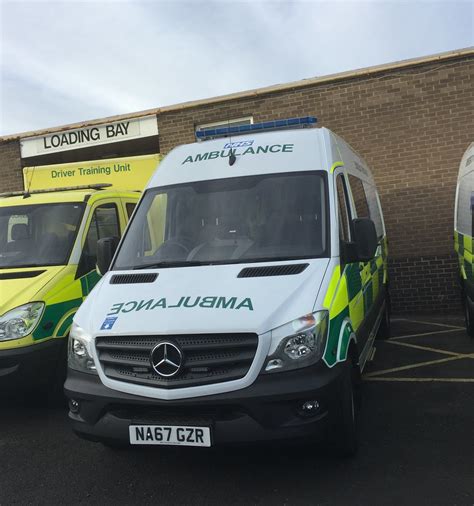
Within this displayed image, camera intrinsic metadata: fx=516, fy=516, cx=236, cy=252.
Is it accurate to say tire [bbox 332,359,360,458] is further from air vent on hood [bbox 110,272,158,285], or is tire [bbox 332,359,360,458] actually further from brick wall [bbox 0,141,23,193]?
brick wall [bbox 0,141,23,193]

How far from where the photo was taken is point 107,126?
10.7 m

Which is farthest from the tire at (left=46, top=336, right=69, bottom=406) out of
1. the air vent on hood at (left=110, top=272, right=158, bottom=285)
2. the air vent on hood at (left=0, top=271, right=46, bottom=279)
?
the air vent on hood at (left=110, top=272, right=158, bottom=285)

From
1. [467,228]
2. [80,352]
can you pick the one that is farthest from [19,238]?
[467,228]

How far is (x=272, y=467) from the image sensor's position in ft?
11.4

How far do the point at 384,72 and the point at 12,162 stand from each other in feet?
26.5

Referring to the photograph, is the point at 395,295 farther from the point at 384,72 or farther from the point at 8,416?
the point at 8,416

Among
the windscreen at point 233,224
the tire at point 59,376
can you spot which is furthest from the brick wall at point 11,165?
the windscreen at point 233,224

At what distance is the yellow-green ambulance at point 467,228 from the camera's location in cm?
625

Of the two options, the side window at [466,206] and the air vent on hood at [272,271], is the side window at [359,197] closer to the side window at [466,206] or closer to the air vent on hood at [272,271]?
the side window at [466,206]

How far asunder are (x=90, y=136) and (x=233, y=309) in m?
8.84

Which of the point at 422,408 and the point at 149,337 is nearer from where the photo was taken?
the point at 149,337

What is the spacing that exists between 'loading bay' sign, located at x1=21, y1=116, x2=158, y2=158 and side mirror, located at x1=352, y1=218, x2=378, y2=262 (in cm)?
736

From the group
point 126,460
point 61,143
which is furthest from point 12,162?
A: point 126,460

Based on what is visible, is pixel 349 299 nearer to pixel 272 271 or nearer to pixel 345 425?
pixel 272 271
